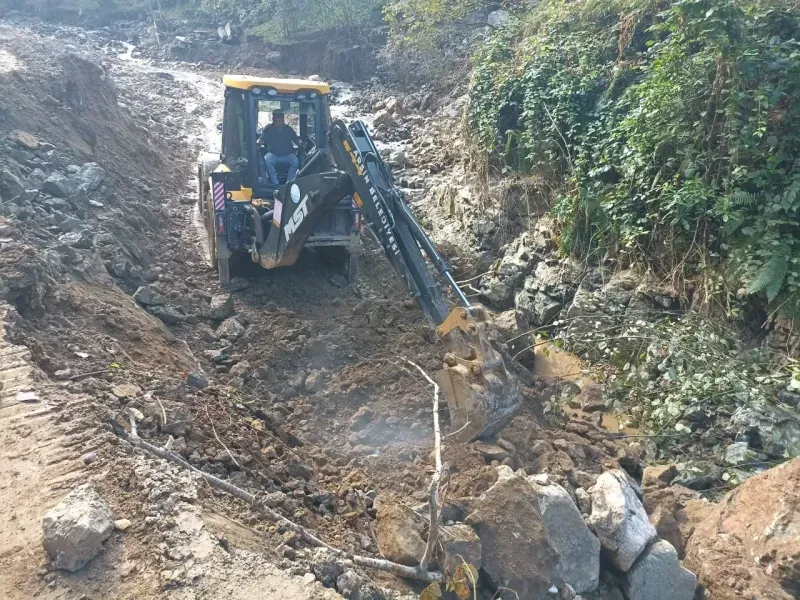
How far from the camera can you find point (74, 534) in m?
2.94

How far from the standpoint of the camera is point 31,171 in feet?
27.9

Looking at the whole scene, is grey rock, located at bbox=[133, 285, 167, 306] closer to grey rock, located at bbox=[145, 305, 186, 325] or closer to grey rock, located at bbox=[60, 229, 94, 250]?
grey rock, located at bbox=[145, 305, 186, 325]

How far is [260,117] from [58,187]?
2.88 m

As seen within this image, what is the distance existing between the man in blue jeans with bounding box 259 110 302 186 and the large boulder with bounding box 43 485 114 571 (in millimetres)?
5397

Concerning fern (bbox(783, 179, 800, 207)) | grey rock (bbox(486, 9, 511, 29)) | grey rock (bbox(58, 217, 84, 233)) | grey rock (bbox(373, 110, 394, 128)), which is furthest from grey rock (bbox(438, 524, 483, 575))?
grey rock (bbox(486, 9, 511, 29))

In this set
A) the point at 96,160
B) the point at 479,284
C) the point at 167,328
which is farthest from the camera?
the point at 96,160

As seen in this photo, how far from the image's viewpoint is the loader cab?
24.7ft

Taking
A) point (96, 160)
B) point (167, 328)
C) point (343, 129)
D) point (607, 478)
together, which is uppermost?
point (343, 129)

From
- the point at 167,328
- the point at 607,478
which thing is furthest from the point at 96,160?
the point at 607,478

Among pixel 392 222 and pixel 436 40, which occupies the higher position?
pixel 436 40

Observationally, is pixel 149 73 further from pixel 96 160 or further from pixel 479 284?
pixel 479 284

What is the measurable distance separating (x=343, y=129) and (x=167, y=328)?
118 inches

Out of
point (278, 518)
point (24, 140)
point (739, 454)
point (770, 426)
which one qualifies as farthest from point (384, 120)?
point (278, 518)

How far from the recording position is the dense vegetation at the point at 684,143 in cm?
588
